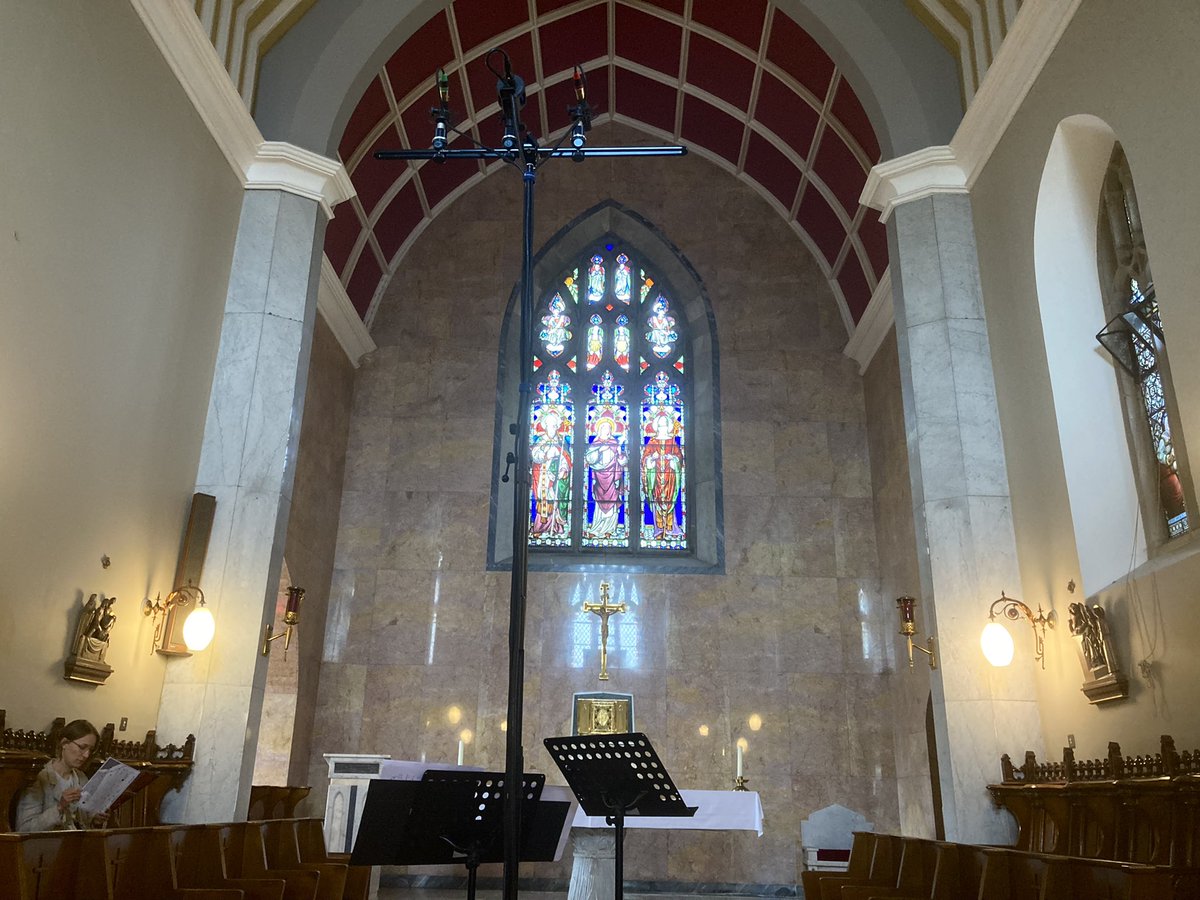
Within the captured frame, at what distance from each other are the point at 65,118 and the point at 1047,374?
6125mm

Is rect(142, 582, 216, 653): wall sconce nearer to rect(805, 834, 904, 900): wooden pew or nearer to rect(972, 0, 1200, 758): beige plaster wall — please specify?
rect(805, 834, 904, 900): wooden pew

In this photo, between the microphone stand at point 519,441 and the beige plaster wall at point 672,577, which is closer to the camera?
the microphone stand at point 519,441

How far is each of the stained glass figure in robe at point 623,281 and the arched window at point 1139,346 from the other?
22.0 ft

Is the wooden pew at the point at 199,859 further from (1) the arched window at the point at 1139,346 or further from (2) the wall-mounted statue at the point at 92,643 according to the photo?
(1) the arched window at the point at 1139,346

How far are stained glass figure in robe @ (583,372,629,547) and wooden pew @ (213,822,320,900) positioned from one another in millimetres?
6515

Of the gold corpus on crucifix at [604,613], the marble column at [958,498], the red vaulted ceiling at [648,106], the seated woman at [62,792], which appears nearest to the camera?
the seated woman at [62,792]

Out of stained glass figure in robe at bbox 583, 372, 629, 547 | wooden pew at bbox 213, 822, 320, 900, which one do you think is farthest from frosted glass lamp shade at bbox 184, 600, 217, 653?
stained glass figure in robe at bbox 583, 372, 629, 547

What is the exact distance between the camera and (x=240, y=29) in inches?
300

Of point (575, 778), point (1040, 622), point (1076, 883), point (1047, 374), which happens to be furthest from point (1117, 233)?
point (575, 778)

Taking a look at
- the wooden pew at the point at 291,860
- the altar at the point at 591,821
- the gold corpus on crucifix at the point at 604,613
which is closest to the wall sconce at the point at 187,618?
the wooden pew at the point at 291,860

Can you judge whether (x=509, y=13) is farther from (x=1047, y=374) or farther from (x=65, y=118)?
(x=1047, y=374)

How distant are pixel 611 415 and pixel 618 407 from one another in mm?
134

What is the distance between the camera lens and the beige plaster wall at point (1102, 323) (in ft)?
16.4

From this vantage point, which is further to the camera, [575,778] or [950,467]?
[950,467]
